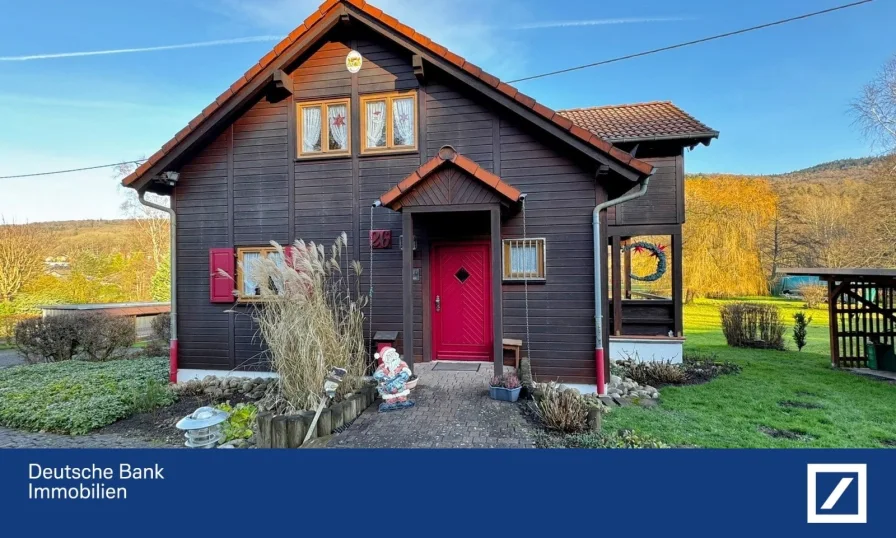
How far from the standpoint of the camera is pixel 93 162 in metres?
14.2

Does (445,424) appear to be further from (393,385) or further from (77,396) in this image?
(77,396)

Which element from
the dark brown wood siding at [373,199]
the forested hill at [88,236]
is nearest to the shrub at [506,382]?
the dark brown wood siding at [373,199]

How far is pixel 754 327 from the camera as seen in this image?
1166cm

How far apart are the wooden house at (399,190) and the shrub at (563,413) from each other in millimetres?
1960

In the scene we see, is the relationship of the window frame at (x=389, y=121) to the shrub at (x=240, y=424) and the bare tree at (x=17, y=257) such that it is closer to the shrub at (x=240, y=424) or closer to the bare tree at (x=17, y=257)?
the shrub at (x=240, y=424)

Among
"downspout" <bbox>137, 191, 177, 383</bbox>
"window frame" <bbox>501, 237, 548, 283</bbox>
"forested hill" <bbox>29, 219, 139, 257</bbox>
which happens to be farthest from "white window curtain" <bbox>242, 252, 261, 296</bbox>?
"forested hill" <bbox>29, 219, 139, 257</bbox>

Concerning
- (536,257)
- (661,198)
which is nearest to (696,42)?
(661,198)

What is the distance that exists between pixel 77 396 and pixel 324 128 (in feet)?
18.5

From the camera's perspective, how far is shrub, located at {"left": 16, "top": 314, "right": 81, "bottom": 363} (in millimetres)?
9242

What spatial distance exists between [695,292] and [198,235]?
23.9m

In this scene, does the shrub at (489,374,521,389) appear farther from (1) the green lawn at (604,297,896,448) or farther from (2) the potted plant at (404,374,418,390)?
(1) the green lawn at (604,297,896,448)

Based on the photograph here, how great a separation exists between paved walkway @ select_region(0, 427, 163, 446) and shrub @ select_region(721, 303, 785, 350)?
1374 centimetres

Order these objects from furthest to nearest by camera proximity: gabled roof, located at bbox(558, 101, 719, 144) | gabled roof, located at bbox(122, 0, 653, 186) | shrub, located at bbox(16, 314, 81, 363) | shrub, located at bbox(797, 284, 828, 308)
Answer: shrub, located at bbox(797, 284, 828, 308), shrub, located at bbox(16, 314, 81, 363), gabled roof, located at bbox(558, 101, 719, 144), gabled roof, located at bbox(122, 0, 653, 186)
